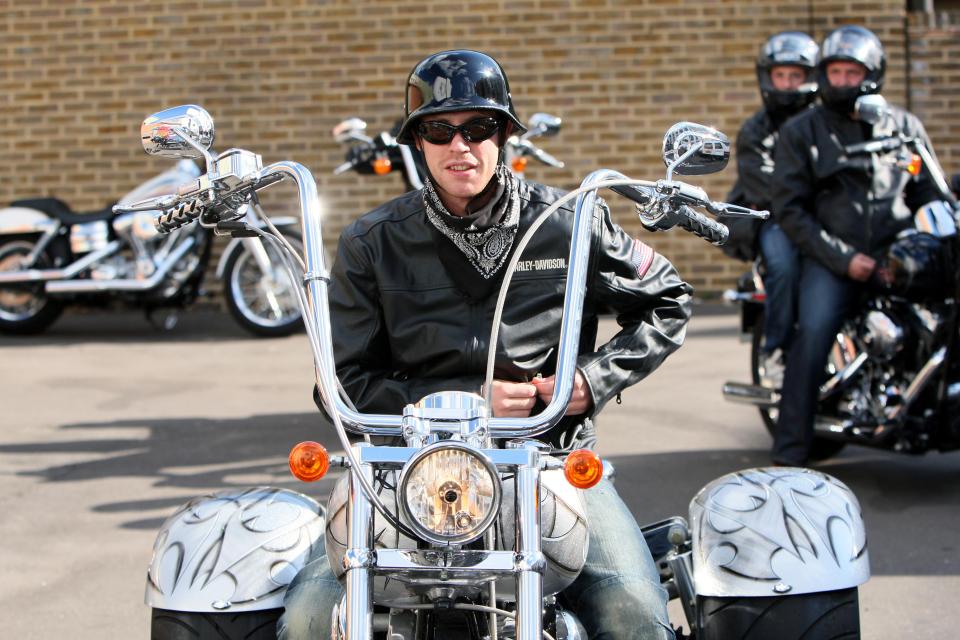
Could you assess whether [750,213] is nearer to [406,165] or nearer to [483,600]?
[483,600]

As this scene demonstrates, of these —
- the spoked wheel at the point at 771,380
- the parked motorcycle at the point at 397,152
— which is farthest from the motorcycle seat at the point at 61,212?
the spoked wheel at the point at 771,380

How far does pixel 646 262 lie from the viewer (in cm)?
326

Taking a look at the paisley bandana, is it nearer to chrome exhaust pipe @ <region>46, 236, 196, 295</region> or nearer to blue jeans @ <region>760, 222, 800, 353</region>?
blue jeans @ <region>760, 222, 800, 353</region>

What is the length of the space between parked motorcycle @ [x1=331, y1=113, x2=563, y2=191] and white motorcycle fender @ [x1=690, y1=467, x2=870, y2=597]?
4599 millimetres

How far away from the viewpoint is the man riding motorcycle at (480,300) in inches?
115

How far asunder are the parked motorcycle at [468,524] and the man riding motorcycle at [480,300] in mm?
203

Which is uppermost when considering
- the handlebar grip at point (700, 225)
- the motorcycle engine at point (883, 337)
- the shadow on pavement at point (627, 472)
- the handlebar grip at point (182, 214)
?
the handlebar grip at point (182, 214)

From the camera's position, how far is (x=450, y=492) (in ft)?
7.56

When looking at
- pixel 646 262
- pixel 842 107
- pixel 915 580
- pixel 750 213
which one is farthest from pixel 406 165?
pixel 750 213

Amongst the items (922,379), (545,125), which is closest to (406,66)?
(545,125)

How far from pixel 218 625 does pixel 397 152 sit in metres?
5.42

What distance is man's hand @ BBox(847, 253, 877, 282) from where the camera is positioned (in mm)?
6055

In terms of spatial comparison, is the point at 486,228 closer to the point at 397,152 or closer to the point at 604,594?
the point at 604,594

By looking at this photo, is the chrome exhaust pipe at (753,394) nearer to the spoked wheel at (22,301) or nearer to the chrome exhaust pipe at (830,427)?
the chrome exhaust pipe at (830,427)
